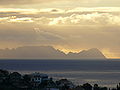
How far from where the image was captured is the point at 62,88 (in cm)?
5797

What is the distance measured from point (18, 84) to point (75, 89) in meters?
7.05

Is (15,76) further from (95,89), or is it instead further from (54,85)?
(95,89)

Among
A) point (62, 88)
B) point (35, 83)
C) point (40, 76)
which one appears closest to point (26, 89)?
point (62, 88)

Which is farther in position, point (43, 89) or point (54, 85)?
point (54, 85)

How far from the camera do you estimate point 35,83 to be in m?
63.7

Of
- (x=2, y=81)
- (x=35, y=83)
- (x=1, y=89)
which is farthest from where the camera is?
(x=35, y=83)

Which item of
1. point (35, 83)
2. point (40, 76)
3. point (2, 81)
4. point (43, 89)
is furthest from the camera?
point (40, 76)

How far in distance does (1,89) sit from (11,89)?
1.61 m

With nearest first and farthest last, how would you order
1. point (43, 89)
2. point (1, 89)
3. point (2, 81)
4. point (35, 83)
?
point (1, 89) → point (43, 89) → point (2, 81) → point (35, 83)

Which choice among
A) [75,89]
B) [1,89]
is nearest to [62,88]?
[75,89]

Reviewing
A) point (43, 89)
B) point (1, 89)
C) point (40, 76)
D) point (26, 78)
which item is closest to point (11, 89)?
point (1, 89)

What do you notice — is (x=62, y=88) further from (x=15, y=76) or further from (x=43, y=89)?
(x=15, y=76)

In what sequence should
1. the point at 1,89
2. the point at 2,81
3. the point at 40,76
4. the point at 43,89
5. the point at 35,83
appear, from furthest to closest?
the point at 40,76 < the point at 35,83 < the point at 2,81 < the point at 43,89 < the point at 1,89

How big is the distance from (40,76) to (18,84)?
1290cm
